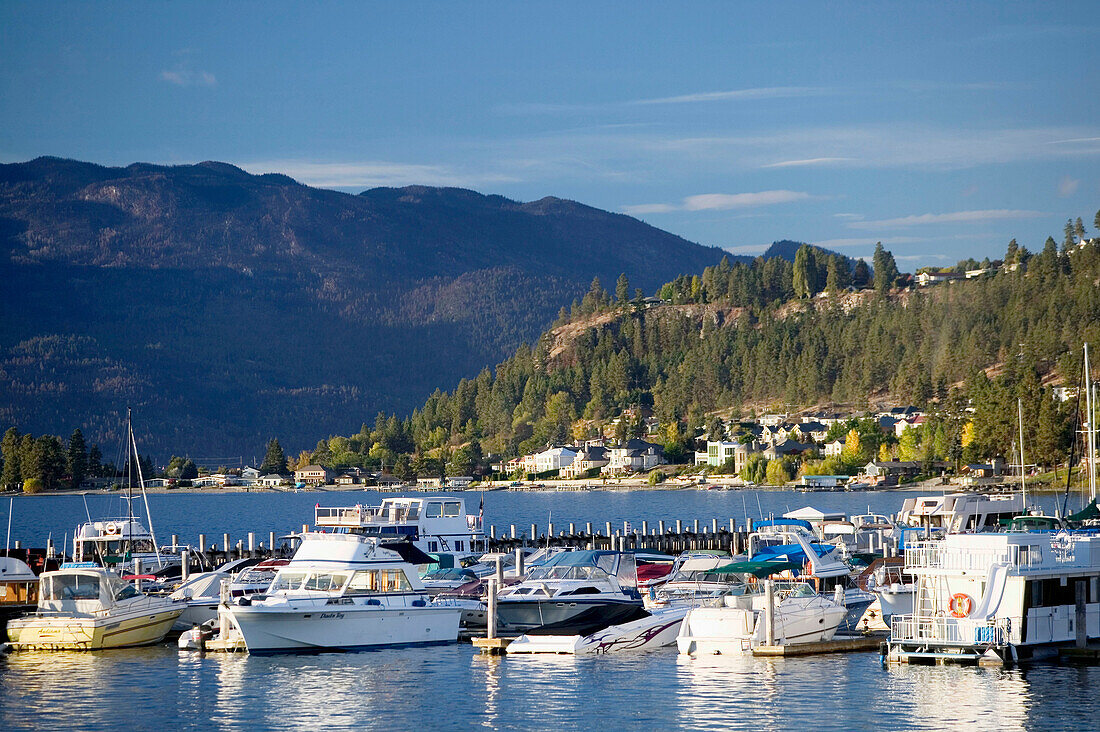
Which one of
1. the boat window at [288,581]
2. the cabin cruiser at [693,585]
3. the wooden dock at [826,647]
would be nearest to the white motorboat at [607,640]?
the cabin cruiser at [693,585]

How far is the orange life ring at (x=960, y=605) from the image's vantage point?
133 feet

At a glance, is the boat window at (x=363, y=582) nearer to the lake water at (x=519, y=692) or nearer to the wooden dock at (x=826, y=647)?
the lake water at (x=519, y=692)

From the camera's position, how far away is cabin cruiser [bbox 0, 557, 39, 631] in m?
50.7

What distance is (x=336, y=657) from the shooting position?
151 ft

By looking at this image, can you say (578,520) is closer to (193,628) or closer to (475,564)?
(475,564)

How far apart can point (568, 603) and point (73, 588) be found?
53.4ft

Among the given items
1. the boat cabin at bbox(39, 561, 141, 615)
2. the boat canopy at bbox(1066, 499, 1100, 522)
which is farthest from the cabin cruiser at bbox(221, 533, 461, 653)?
the boat canopy at bbox(1066, 499, 1100, 522)

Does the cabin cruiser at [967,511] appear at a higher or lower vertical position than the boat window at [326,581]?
higher

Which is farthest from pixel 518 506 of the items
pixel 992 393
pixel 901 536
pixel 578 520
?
pixel 901 536

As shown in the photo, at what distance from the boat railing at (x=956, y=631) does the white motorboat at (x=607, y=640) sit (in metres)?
8.55

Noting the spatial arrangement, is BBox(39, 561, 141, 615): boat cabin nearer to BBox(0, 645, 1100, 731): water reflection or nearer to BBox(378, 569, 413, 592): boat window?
BBox(0, 645, 1100, 731): water reflection

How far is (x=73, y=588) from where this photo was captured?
158 feet

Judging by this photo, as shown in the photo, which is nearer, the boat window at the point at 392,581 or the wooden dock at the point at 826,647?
the wooden dock at the point at 826,647

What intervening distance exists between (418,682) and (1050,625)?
1791cm
